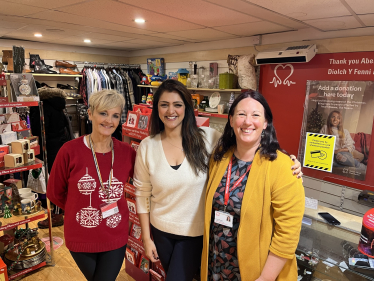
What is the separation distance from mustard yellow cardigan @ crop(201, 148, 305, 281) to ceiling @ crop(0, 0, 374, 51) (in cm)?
141

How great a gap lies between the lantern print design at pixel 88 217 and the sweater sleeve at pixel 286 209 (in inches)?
38.5

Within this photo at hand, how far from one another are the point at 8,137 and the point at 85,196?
4.47 ft

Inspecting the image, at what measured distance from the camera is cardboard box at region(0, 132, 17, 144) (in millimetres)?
2336

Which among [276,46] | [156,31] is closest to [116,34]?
[156,31]

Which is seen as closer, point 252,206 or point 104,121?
point 252,206

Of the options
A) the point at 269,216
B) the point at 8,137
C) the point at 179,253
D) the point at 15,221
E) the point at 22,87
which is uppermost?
the point at 22,87

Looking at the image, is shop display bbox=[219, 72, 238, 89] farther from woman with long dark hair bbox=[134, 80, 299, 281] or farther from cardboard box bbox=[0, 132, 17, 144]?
cardboard box bbox=[0, 132, 17, 144]

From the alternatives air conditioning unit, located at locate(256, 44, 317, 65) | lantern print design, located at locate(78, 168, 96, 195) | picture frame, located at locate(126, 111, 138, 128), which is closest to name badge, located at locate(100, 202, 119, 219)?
lantern print design, located at locate(78, 168, 96, 195)

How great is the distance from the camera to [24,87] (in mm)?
2371

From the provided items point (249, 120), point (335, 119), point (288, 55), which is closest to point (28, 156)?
point (249, 120)

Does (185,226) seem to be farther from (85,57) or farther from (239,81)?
(85,57)

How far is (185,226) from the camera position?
1.50 metres

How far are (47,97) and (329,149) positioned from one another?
150 inches

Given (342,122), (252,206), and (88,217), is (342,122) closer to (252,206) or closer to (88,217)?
Answer: (252,206)
